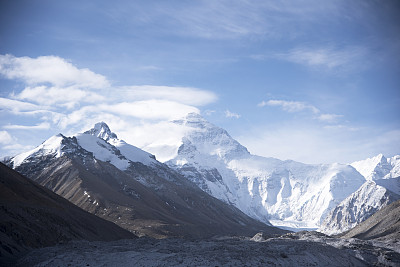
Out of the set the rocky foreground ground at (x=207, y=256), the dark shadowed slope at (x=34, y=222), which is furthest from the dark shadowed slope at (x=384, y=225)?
the dark shadowed slope at (x=34, y=222)

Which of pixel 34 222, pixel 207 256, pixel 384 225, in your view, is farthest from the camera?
pixel 384 225

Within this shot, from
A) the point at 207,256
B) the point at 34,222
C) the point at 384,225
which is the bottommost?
the point at 34,222

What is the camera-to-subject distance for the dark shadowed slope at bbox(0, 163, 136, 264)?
80000 mm

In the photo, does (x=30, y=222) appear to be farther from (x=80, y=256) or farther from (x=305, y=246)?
(x=305, y=246)

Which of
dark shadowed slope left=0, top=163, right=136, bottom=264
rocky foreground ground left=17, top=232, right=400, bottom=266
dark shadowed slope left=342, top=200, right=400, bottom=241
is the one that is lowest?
dark shadowed slope left=0, top=163, right=136, bottom=264

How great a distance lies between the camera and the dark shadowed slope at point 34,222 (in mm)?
80000

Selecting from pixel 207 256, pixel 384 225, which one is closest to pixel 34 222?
pixel 207 256

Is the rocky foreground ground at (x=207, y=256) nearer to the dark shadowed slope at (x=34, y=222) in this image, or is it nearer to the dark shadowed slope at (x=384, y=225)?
the dark shadowed slope at (x=34, y=222)

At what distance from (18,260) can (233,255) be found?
33.1 meters

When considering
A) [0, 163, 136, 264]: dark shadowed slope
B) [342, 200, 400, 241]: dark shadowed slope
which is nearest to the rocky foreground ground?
[0, 163, 136, 264]: dark shadowed slope

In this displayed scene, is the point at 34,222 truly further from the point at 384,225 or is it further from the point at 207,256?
the point at 384,225

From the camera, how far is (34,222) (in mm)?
96812

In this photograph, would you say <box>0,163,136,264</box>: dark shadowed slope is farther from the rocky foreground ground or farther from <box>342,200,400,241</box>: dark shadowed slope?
<box>342,200,400,241</box>: dark shadowed slope

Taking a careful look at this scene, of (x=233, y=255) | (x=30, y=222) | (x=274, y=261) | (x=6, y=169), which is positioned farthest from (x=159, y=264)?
(x=6, y=169)
